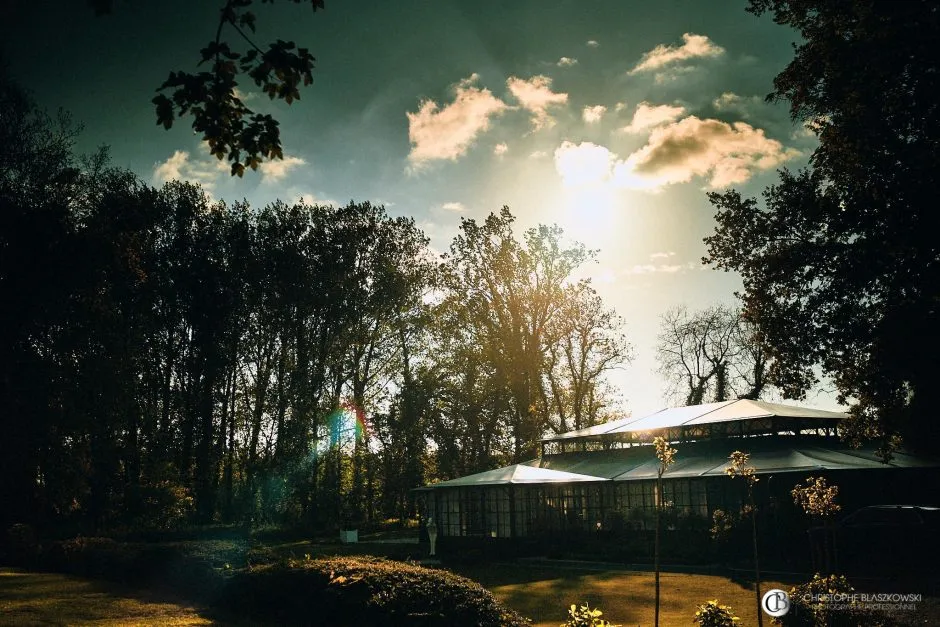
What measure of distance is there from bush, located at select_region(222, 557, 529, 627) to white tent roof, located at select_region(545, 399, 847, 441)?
1885 cm

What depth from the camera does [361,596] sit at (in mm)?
10789

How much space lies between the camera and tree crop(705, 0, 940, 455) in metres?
12.4

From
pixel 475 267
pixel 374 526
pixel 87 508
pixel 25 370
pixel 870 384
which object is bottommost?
pixel 374 526

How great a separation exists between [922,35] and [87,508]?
31.6 meters

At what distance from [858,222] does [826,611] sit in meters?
8.21

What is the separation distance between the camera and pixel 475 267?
39500 millimetres

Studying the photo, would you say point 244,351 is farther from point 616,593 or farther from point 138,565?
point 616,593

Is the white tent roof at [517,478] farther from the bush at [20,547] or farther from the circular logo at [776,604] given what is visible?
the bush at [20,547]

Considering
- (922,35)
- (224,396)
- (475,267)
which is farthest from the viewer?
(475,267)

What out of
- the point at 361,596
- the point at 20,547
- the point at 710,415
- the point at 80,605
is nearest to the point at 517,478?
the point at 710,415

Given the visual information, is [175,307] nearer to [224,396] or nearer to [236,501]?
[224,396]

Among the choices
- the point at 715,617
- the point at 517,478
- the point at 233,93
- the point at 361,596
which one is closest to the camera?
the point at 233,93

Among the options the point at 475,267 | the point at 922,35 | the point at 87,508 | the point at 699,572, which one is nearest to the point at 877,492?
the point at 699,572

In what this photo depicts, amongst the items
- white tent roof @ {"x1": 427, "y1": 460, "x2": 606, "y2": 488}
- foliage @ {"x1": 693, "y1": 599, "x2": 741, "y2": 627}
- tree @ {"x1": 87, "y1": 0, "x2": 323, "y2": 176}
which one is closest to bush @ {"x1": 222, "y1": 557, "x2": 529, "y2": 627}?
foliage @ {"x1": 693, "y1": 599, "x2": 741, "y2": 627}
